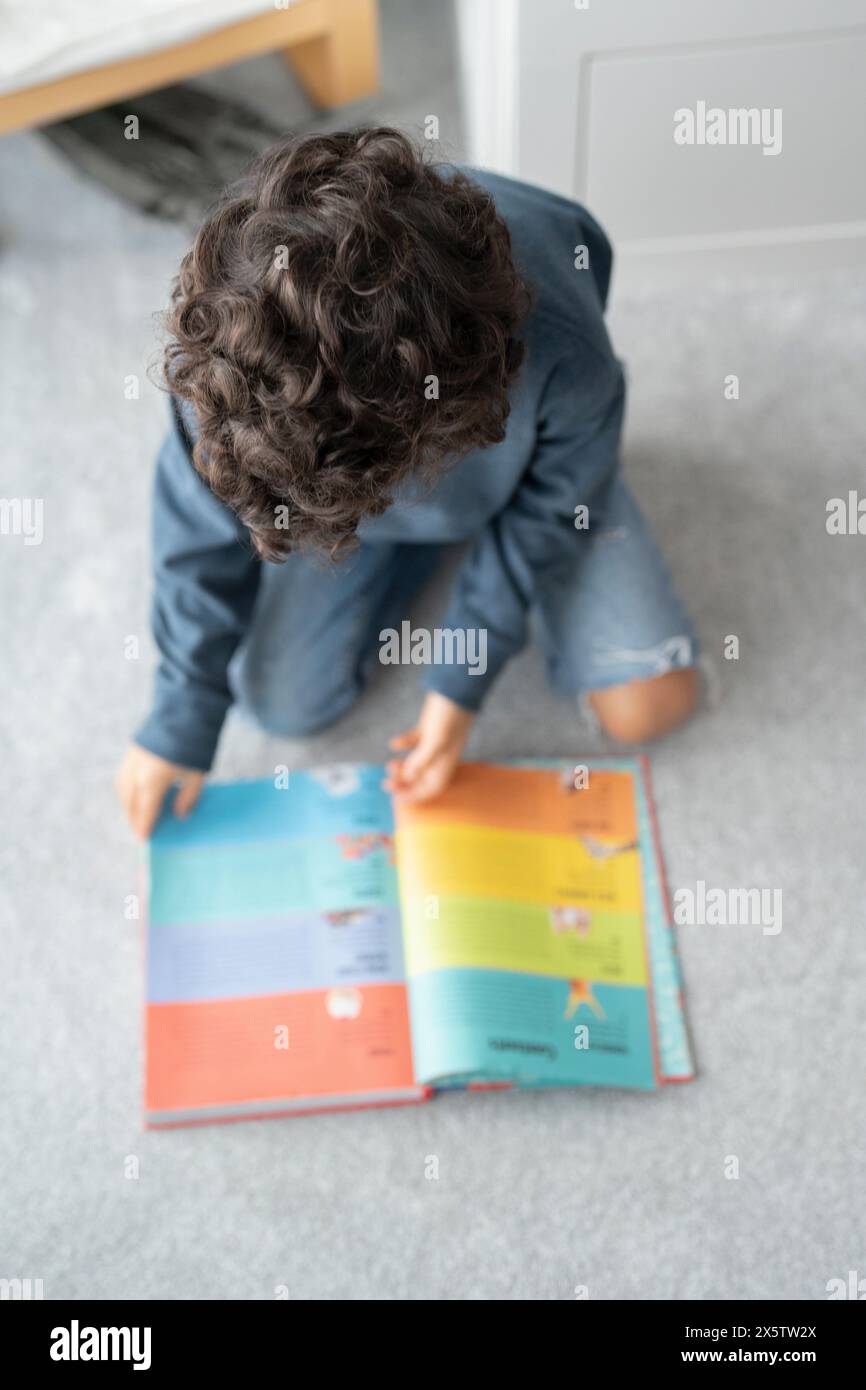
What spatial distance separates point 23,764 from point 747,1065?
0.68 m

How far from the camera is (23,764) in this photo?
113cm

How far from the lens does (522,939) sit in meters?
1.00

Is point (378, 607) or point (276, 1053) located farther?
point (378, 607)

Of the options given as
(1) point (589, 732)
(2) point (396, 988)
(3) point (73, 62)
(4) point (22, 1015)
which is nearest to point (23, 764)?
(4) point (22, 1015)

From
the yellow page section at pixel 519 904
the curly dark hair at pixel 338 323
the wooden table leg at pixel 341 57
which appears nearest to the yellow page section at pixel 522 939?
the yellow page section at pixel 519 904

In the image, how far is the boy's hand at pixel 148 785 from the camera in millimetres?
998

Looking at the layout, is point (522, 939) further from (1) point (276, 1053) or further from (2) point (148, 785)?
(2) point (148, 785)

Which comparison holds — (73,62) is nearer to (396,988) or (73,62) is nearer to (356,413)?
(356,413)

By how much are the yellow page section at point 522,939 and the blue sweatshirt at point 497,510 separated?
0.17 metres

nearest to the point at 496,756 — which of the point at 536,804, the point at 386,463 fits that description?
the point at 536,804

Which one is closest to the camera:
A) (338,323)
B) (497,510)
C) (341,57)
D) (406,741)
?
(338,323)

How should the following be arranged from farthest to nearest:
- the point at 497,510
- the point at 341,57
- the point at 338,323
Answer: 1. the point at 341,57
2. the point at 497,510
3. the point at 338,323

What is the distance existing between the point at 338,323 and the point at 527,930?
0.56 meters
